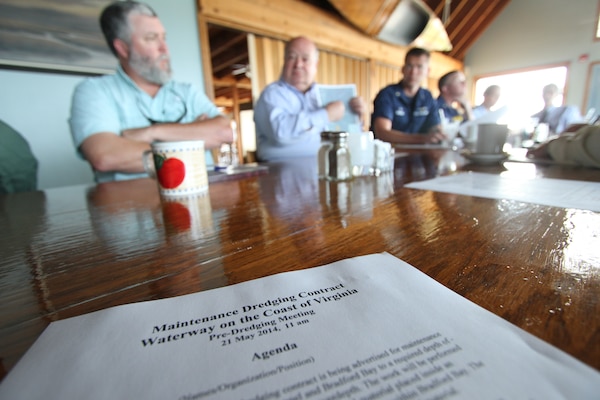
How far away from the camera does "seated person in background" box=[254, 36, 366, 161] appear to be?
57.6 inches

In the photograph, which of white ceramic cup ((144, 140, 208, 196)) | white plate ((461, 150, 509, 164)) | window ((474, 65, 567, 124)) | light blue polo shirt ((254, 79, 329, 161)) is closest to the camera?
white ceramic cup ((144, 140, 208, 196))

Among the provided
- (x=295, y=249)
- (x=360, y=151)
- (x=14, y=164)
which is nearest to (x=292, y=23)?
(x=14, y=164)

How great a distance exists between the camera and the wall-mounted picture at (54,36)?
1459 mm

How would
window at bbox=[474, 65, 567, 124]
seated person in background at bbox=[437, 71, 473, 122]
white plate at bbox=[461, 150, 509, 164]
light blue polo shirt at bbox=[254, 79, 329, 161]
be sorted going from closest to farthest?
white plate at bbox=[461, 150, 509, 164] < light blue polo shirt at bbox=[254, 79, 329, 161] < seated person in background at bbox=[437, 71, 473, 122] < window at bbox=[474, 65, 567, 124]

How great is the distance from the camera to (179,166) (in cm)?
50

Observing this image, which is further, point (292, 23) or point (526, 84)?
point (526, 84)

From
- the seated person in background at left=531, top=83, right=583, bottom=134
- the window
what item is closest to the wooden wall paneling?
the seated person in background at left=531, top=83, right=583, bottom=134

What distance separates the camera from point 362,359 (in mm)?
125

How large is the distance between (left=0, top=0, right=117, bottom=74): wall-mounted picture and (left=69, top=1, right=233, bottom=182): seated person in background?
0.32m

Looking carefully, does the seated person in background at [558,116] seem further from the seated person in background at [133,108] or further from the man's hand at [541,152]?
the seated person in background at [133,108]

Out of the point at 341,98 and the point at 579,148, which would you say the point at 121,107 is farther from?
the point at 579,148

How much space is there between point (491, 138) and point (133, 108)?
1.34 meters

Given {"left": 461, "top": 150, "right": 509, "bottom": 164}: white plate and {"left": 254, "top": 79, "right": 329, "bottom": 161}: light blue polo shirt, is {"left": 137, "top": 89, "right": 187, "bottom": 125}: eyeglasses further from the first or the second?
{"left": 461, "top": 150, "right": 509, "bottom": 164}: white plate

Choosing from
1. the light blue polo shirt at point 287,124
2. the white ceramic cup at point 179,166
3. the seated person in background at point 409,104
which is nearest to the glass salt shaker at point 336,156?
the white ceramic cup at point 179,166
